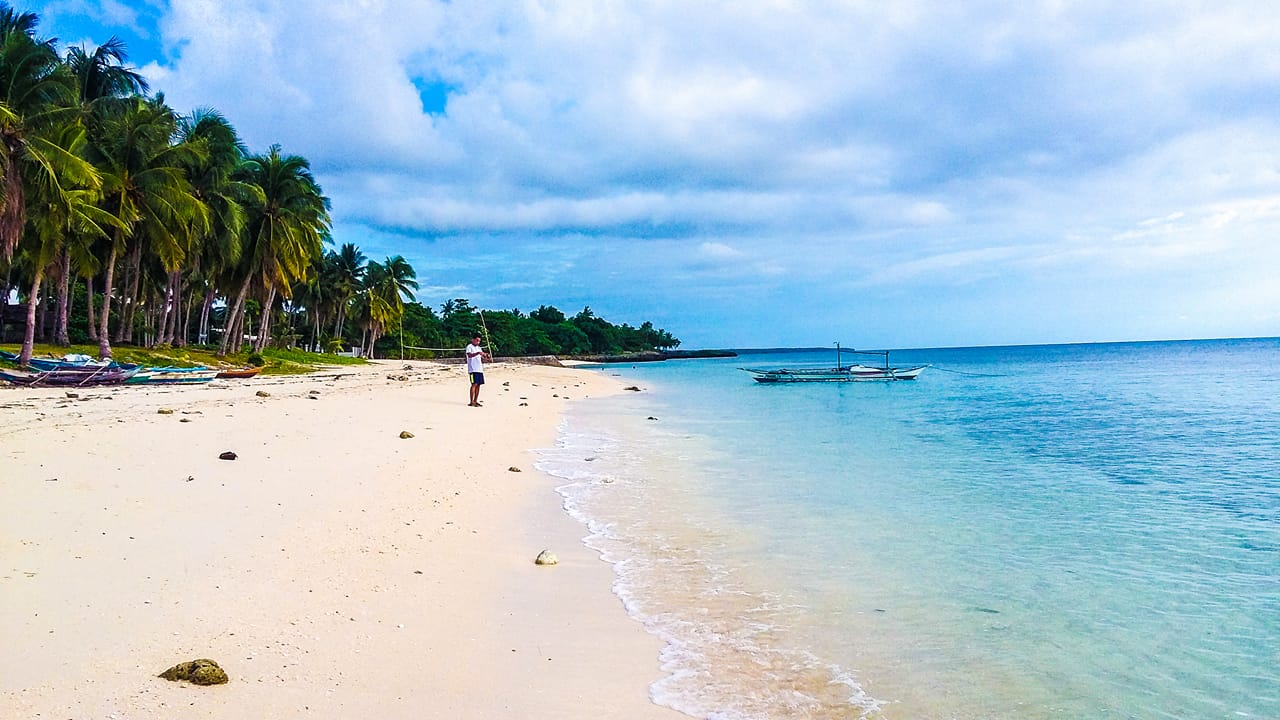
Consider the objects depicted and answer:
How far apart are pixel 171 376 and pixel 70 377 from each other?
2.67 meters

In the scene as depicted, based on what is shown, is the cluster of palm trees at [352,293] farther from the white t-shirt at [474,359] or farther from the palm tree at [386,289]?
the white t-shirt at [474,359]

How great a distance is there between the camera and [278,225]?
122ft

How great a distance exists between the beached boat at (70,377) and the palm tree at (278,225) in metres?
16.7

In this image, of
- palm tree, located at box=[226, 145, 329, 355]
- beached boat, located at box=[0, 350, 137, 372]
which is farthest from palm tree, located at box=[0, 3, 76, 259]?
palm tree, located at box=[226, 145, 329, 355]

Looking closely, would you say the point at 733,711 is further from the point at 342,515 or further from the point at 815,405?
the point at 815,405

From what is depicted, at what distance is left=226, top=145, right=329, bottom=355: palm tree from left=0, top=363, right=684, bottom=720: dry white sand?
96.7 ft

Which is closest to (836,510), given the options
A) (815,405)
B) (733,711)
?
(733,711)

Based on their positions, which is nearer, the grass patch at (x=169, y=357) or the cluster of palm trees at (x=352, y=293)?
the grass patch at (x=169, y=357)

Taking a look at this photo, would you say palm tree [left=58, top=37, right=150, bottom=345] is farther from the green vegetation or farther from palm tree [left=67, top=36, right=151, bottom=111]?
the green vegetation

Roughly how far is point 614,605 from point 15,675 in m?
3.41

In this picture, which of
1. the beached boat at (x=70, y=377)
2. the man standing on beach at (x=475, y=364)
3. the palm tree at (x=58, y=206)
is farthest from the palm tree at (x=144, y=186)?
the man standing on beach at (x=475, y=364)

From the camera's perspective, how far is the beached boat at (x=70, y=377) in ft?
62.5

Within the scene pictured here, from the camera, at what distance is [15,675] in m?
3.35

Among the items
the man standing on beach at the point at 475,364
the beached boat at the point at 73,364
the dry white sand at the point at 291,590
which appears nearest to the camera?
the dry white sand at the point at 291,590
